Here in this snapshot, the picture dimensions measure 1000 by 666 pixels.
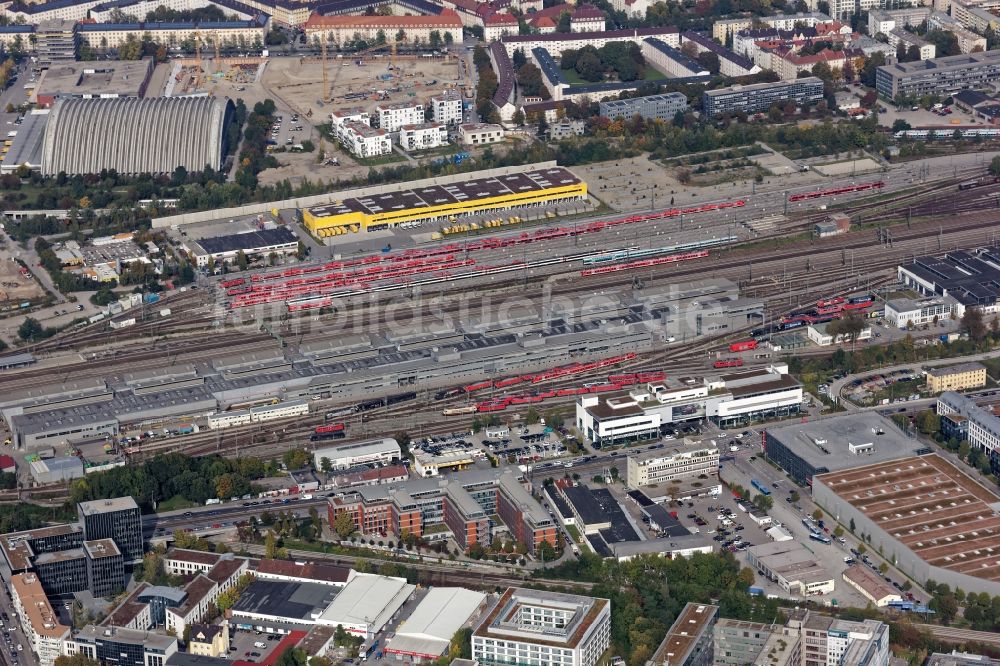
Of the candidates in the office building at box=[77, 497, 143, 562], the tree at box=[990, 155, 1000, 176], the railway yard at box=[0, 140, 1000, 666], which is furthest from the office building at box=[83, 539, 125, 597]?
the tree at box=[990, 155, 1000, 176]

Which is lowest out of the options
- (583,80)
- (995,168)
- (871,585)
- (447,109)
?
(995,168)

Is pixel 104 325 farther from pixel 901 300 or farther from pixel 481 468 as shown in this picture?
pixel 901 300

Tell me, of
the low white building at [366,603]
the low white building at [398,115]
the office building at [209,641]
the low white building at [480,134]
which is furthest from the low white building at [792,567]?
the low white building at [398,115]

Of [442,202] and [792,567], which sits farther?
[442,202]

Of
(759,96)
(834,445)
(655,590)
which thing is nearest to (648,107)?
(759,96)

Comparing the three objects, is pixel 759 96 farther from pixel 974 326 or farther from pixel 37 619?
pixel 37 619
